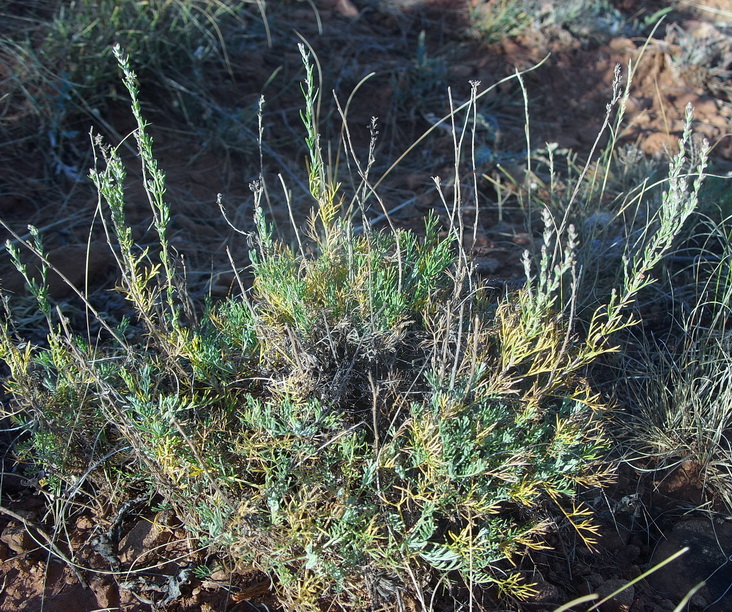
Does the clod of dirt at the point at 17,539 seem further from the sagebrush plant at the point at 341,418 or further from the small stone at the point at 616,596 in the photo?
the small stone at the point at 616,596

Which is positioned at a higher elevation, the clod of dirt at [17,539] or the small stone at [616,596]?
the clod of dirt at [17,539]

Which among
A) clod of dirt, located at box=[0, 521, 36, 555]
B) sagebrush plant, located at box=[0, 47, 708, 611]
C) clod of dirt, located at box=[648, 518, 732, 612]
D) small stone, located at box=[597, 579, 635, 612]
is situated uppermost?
sagebrush plant, located at box=[0, 47, 708, 611]

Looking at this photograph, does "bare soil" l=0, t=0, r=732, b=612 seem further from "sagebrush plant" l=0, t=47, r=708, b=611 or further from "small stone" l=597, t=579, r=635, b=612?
"sagebrush plant" l=0, t=47, r=708, b=611

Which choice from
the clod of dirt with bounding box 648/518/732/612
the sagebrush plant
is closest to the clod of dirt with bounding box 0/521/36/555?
the sagebrush plant

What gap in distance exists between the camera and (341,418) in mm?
1729

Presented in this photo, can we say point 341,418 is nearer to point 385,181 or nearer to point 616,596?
point 616,596

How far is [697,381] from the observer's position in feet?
7.63

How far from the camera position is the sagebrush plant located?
5.08ft

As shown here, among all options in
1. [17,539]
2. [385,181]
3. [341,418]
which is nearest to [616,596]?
[341,418]

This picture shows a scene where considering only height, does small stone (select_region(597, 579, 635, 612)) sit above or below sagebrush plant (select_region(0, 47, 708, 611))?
below

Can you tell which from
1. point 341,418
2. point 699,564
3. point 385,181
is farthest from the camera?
point 385,181

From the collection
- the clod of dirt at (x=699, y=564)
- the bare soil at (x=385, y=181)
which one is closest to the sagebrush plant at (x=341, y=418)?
the bare soil at (x=385, y=181)

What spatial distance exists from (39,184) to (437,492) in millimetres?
2380

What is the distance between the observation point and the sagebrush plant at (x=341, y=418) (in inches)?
60.9
